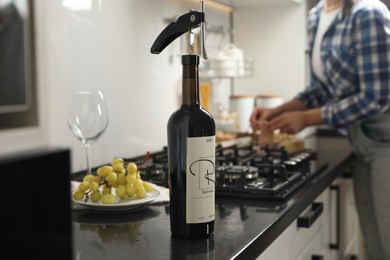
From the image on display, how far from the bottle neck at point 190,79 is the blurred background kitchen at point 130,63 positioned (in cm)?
22

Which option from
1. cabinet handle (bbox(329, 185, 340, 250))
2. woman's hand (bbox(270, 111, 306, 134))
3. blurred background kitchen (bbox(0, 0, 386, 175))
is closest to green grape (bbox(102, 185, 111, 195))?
blurred background kitchen (bbox(0, 0, 386, 175))

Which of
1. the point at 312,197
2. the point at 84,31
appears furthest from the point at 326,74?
the point at 84,31

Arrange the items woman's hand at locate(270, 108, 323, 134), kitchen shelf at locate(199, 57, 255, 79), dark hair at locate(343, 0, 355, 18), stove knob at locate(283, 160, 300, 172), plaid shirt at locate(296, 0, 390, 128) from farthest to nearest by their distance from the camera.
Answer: kitchen shelf at locate(199, 57, 255, 79), woman's hand at locate(270, 108, 323, 134), dark hair at locate(343, 0, 355, 18), plaid shirt at locate(296, 0, 390, 128), stove knob at locate(283, 160, 300, 172)

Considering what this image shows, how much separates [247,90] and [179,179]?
173cm

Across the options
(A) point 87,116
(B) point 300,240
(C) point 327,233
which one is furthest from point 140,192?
(C) point 327,233

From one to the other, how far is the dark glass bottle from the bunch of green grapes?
0.18m

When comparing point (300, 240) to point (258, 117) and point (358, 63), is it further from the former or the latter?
point (258, 117)

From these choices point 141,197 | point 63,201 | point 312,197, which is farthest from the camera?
point 312,197

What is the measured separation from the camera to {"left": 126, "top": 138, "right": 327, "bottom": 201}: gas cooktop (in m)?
1.11

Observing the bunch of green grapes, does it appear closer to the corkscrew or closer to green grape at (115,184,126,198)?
green grape at (115,184,126,198)

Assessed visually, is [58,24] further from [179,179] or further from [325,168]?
[325,168]

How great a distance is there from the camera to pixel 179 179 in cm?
78

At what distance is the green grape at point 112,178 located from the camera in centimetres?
94

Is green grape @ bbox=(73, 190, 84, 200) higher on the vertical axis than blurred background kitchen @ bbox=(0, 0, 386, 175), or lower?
lower
